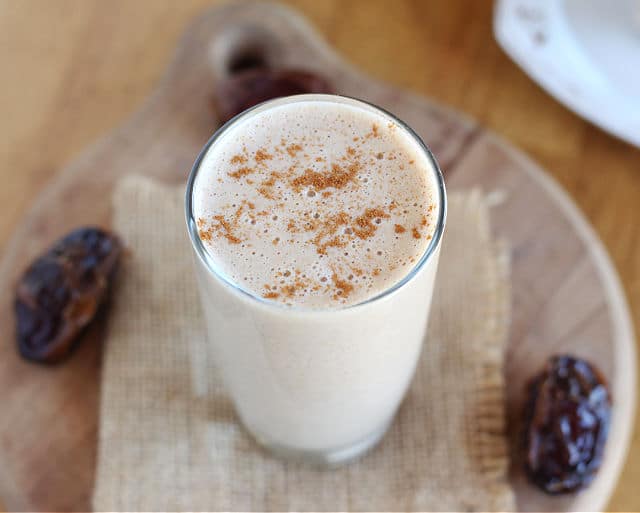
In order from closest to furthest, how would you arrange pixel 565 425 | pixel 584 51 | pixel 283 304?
pixel 283 304 → pixel 565 425 → pixel 584 51

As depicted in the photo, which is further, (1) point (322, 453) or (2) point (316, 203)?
(1) point (322, 453)

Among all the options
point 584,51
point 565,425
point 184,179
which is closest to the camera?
point 565,425

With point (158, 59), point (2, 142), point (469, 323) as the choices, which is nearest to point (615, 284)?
point (469, 323)

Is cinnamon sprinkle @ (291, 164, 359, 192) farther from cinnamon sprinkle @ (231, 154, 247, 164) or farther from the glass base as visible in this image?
the glass base

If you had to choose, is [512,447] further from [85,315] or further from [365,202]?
[85,315]

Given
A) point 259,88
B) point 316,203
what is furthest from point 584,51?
point 316,203

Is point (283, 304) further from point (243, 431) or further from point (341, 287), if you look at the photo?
point (243, 431)
